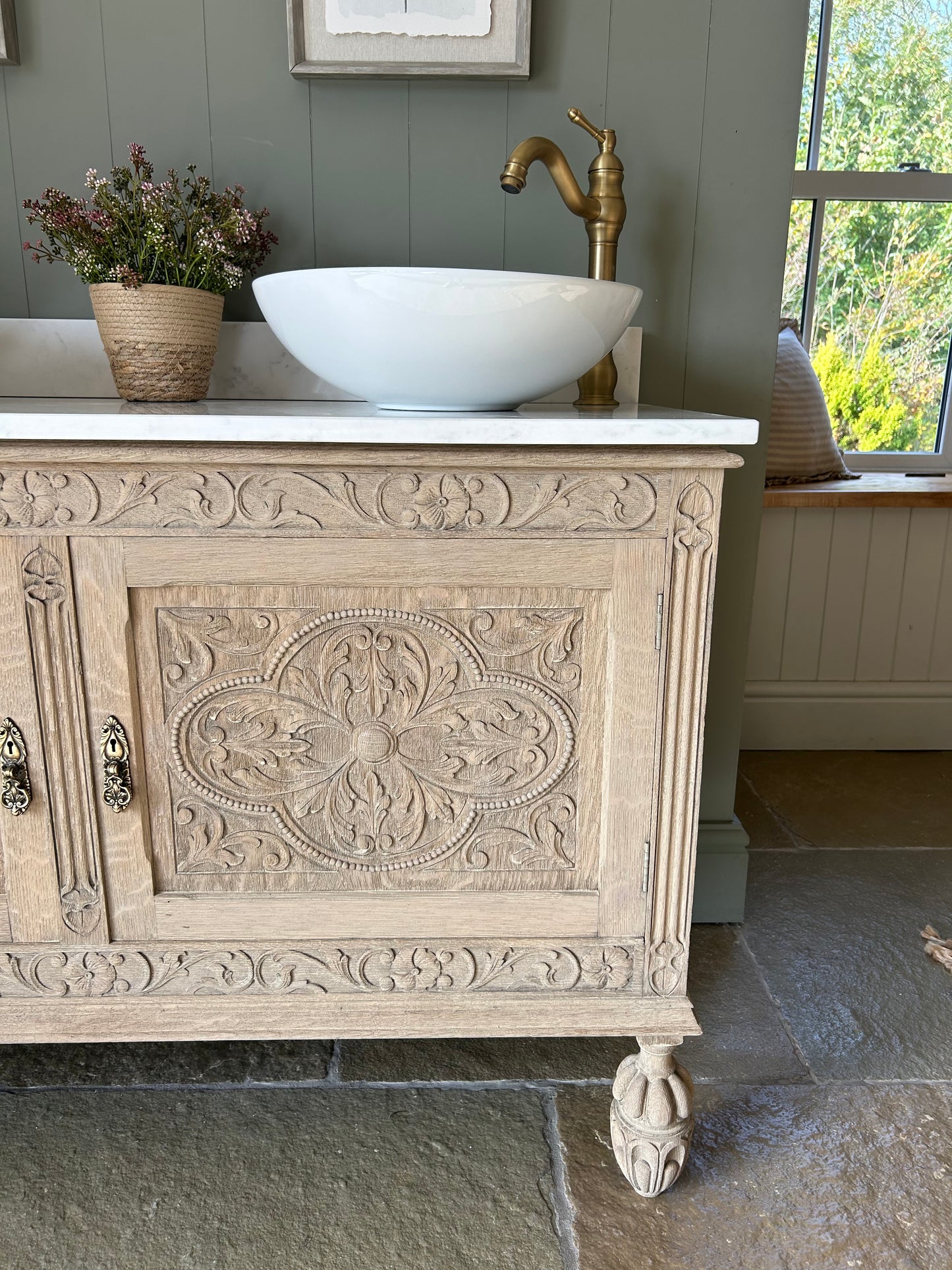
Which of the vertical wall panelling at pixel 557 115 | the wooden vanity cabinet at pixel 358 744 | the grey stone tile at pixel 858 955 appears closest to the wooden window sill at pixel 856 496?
the grey stone tile at pixel 858 955

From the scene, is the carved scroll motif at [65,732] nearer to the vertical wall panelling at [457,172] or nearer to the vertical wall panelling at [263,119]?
the vertical wall panelling at [263,119]

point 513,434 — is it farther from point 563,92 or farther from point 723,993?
point 723,993

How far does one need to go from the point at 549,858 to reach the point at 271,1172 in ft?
1.67

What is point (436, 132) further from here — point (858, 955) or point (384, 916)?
point (858, 955)

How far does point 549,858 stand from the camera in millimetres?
977

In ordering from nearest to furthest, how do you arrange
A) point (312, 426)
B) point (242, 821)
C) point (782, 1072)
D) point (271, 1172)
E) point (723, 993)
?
1. point (312, 426)
2. point (242, 821)
3. point (271, 1172)
4. point (782, 1072)
5. point (723, 993)

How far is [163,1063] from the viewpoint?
125 centimetres

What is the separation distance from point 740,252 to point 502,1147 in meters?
1.27

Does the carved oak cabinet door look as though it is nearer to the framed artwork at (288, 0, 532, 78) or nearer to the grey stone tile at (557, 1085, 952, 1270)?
the grey stone tile at (557, 1085, 952, 1270)

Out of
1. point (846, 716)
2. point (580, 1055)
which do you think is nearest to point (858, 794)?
point (846, 716)

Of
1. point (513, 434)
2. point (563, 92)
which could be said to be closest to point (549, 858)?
point (513, 434)

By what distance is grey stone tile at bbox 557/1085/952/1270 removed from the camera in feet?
3.20

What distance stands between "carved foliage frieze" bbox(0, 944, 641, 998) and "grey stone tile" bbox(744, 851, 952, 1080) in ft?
1.62

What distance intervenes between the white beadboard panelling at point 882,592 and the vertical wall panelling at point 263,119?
1530 millimetres
